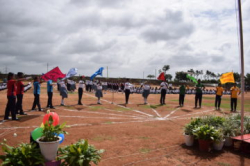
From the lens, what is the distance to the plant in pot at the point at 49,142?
3.58 m

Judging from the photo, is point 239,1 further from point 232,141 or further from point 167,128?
point 167,128

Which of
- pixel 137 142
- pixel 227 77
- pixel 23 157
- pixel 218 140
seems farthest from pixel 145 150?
pixel 227 77

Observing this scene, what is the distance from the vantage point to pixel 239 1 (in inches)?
229

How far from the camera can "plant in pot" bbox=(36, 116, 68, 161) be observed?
3582 mm

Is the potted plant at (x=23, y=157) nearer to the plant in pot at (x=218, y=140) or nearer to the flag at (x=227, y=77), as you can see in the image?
the plant in pot at (x=218, y=140)

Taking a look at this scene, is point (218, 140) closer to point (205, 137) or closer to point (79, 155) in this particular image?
point (205, 137)

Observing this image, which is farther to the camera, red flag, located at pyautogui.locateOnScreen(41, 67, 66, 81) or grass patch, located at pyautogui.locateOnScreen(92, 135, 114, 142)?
red flag, located at pyautogui.locateOnScreen(41, 67, 66, 81)

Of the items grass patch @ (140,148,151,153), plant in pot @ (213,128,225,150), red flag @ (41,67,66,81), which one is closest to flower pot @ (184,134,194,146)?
plant in pot @ (213,128,225,150)

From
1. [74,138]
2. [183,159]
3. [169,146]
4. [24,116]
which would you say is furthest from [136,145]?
[24,116]

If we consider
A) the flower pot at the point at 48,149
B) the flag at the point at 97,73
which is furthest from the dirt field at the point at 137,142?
the flag at the point at 97,73

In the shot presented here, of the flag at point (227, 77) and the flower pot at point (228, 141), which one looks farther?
the flag at point (227, 77)

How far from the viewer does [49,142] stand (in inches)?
140

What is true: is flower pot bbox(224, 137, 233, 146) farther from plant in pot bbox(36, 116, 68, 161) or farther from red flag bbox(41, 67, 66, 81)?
red flag bbox(41, 67, 66, 81)

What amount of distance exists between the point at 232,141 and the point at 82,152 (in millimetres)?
4788
